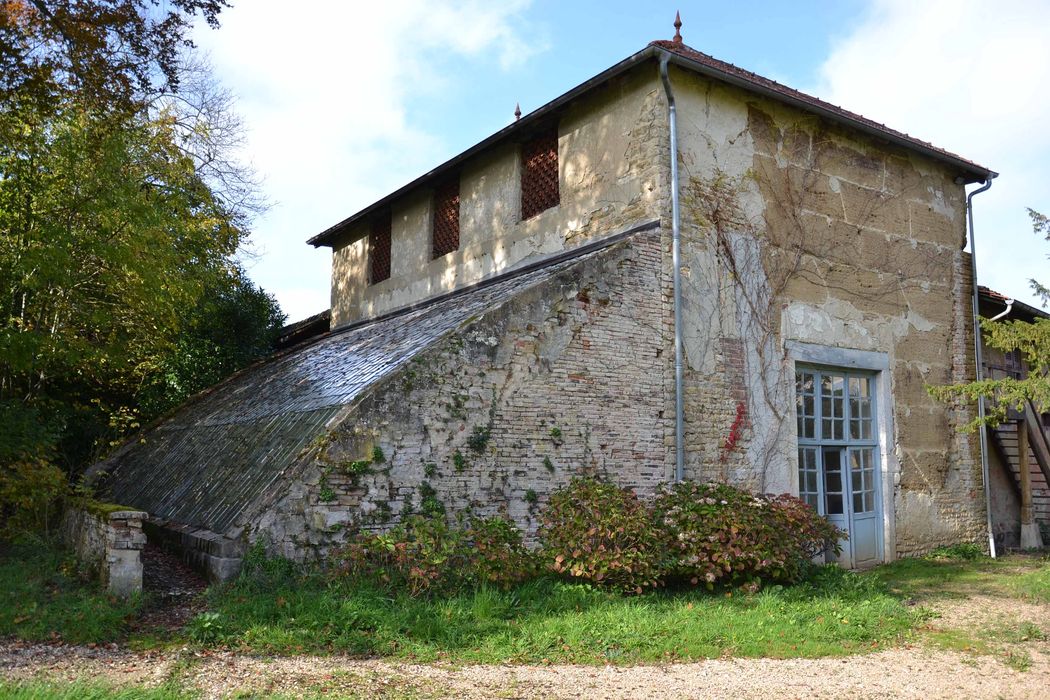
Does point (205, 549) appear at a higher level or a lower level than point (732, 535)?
lower

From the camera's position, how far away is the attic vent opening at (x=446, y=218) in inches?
577

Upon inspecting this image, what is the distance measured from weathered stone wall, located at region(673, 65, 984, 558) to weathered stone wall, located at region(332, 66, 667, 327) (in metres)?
0.57

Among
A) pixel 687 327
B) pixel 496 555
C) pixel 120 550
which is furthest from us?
pixel 687 327

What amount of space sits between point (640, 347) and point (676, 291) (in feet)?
2.99

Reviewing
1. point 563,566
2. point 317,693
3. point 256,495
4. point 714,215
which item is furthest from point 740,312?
point 317,693

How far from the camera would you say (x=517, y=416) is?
921cm

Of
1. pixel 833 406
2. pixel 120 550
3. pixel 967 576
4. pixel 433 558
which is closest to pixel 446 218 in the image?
pixel 833 406

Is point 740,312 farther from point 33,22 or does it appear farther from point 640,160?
point 33,22

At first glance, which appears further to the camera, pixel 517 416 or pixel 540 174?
pixel 540 174

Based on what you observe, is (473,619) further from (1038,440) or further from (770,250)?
(1038,440)

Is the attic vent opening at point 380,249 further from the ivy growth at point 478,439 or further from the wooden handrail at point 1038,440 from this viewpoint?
the wooden handrail at point 1038,440

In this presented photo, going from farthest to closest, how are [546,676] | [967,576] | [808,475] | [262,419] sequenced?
1. [808,475]
2. [967,576]
3. [262,419]
4. [546,676]

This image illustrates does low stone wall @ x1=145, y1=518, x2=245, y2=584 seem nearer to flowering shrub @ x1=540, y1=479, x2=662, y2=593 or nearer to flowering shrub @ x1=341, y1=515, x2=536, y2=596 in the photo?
flowering shrub @ x1=341, y1=515, x2=536, y2=596

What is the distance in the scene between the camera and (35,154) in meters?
10.7
